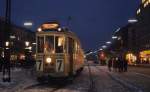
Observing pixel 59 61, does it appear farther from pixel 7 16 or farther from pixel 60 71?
pixel 7 16

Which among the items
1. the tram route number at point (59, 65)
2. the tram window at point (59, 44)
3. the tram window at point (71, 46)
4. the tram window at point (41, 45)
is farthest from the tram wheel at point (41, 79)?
the tram window at point (71, 46)

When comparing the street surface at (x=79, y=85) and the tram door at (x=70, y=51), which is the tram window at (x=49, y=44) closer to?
the tram door at (x=70, y=51)

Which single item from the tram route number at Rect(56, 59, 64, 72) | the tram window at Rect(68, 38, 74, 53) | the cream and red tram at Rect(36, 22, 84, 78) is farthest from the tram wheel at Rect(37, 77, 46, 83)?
the tram window at Rect(68, 38, 74, 53)

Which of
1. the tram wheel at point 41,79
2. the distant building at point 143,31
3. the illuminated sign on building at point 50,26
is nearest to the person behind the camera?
the illuminated sign on building at point 50,26

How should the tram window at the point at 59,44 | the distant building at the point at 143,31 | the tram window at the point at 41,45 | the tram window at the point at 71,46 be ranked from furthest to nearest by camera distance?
the distant building at the point at 143,31 → the tram window at the point at 71,46 → the tram window at the point at 41,45 → the tram window at the point at 59,44

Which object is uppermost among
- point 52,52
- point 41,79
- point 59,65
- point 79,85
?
point 52,52

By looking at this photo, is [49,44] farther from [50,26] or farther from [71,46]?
[71,46]

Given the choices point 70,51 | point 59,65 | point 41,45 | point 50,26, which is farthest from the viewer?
point 70,51

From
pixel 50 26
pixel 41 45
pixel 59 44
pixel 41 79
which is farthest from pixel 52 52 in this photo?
pixel 41 79

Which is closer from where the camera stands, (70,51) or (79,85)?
(79,85)

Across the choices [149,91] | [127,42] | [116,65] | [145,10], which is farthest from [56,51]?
[127,42]

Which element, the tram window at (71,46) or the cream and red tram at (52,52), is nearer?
the cream and red tram at (52,52)

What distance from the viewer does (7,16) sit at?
88.9 ft

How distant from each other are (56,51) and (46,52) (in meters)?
0.63
